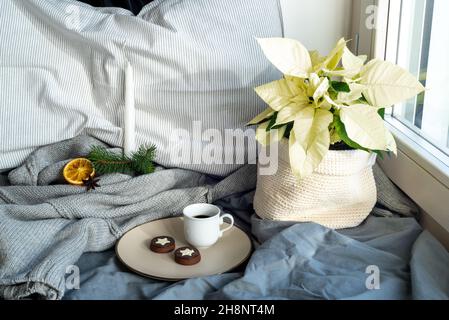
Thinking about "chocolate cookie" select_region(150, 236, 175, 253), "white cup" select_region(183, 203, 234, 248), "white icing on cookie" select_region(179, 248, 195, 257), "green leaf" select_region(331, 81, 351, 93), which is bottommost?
"chocolate cookie" select_region(150, 236, 175, 253)

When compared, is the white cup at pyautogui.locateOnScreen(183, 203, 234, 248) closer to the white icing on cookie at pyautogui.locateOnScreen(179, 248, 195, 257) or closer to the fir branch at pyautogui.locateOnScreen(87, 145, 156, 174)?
the white icing on cookie at pyautogui.locateOnScreen(179, 248, 195, 257)

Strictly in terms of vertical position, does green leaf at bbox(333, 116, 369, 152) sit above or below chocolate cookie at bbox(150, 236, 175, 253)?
above

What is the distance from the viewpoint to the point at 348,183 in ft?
3.53

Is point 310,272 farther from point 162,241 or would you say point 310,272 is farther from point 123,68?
point 123,68

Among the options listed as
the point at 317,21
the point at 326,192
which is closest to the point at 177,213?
the point at 326,192

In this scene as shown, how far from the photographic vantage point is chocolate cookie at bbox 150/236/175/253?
3.38ft

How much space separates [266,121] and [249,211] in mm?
206

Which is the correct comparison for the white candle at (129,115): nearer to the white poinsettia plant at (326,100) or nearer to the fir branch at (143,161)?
the fir branch at (143,161)

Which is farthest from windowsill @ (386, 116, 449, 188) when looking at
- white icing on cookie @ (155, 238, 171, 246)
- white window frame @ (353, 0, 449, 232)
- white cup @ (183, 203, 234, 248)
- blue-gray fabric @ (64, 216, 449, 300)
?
white icing on cookie @ (155, 238, 171, 246)

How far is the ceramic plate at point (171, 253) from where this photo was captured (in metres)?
0.98

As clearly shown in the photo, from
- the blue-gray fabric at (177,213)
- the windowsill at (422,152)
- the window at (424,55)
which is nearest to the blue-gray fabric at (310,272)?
the blue-gray fabric at (177,213)

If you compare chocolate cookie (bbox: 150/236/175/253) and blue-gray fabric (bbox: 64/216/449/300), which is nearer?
blue-gray fabric (bbox: 64/216/449/300)

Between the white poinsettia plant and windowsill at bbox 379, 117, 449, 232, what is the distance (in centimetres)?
9
